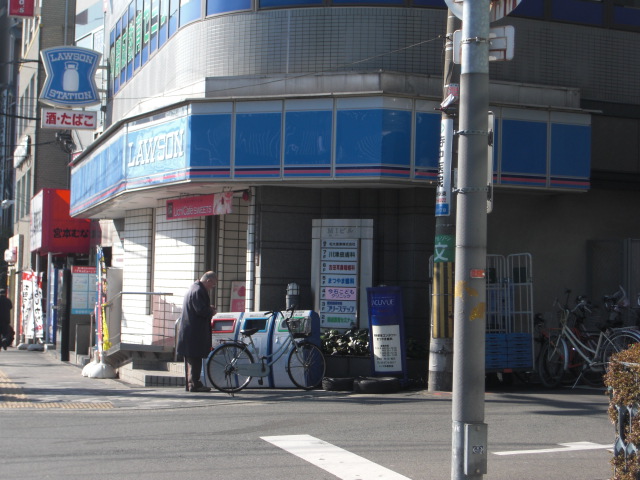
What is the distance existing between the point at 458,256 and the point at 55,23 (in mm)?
28429

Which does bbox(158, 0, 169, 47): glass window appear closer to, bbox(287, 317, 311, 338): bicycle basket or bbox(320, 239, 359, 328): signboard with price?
bbox(320, 239, 359, 328): signboard with price

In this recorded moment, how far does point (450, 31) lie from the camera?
11781 millimetres

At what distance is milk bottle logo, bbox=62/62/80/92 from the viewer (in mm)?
19453

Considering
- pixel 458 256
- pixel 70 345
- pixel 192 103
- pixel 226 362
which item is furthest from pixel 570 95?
pixel 70 345

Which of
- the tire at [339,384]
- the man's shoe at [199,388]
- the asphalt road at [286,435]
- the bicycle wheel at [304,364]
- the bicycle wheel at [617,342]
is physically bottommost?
the asphalt road at [286,435]

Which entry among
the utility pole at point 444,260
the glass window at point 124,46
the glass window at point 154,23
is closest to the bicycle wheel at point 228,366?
the utility pole at point 444,260

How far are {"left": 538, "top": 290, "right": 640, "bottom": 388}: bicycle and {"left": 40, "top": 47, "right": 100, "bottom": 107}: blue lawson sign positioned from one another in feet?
Answer: 38.6

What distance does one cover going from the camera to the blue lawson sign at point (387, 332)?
41.4 ft

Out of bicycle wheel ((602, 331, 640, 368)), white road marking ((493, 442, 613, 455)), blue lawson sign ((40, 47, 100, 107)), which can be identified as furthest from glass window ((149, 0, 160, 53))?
white road marking ((493, 442, 613, 455))

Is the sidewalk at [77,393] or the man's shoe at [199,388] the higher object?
the man's shoe at [199,388]

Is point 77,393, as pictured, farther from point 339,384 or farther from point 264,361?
point 339,384

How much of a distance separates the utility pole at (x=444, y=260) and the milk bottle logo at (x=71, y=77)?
34.2 ft

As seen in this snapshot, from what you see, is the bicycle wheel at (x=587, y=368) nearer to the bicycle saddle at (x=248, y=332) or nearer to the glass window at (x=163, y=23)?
the bicycle saddle at (x=248, y=332)

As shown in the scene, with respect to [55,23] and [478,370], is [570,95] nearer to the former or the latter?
[478,370]
